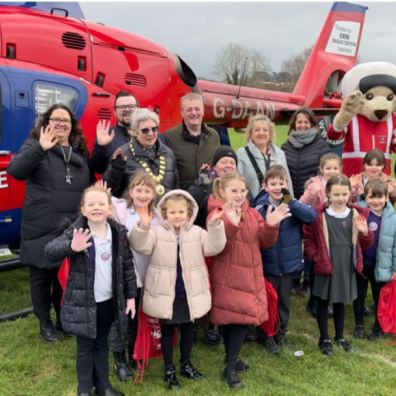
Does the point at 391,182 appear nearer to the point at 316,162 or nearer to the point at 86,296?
the point at 316,162

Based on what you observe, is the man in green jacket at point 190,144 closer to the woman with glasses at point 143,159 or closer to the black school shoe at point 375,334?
the woman with glasses at point 143,159

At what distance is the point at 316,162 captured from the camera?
4.54 meters

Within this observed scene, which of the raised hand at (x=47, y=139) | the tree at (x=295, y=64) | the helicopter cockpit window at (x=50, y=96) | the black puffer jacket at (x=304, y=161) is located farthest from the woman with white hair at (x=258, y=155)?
the tree at (x=295, y=64)

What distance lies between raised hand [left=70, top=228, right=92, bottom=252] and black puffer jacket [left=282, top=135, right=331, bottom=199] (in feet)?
7.83

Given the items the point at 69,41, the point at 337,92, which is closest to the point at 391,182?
the point at 69,41

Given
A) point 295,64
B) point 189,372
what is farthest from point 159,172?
point 295,64

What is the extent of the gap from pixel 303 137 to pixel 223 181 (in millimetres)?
1620

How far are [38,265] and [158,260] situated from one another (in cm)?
109

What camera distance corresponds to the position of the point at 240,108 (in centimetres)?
760

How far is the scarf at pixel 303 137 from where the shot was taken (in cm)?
457

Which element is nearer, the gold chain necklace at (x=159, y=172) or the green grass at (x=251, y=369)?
the green grass at (x=251, y=369)

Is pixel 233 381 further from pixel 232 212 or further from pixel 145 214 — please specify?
pixel 145 214

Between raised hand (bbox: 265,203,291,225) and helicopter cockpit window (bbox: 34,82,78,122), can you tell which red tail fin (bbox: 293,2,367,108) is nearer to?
helicopter cockpit window (bbox: 34,82,78,122)

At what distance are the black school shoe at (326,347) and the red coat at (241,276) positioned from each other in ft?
2.63
